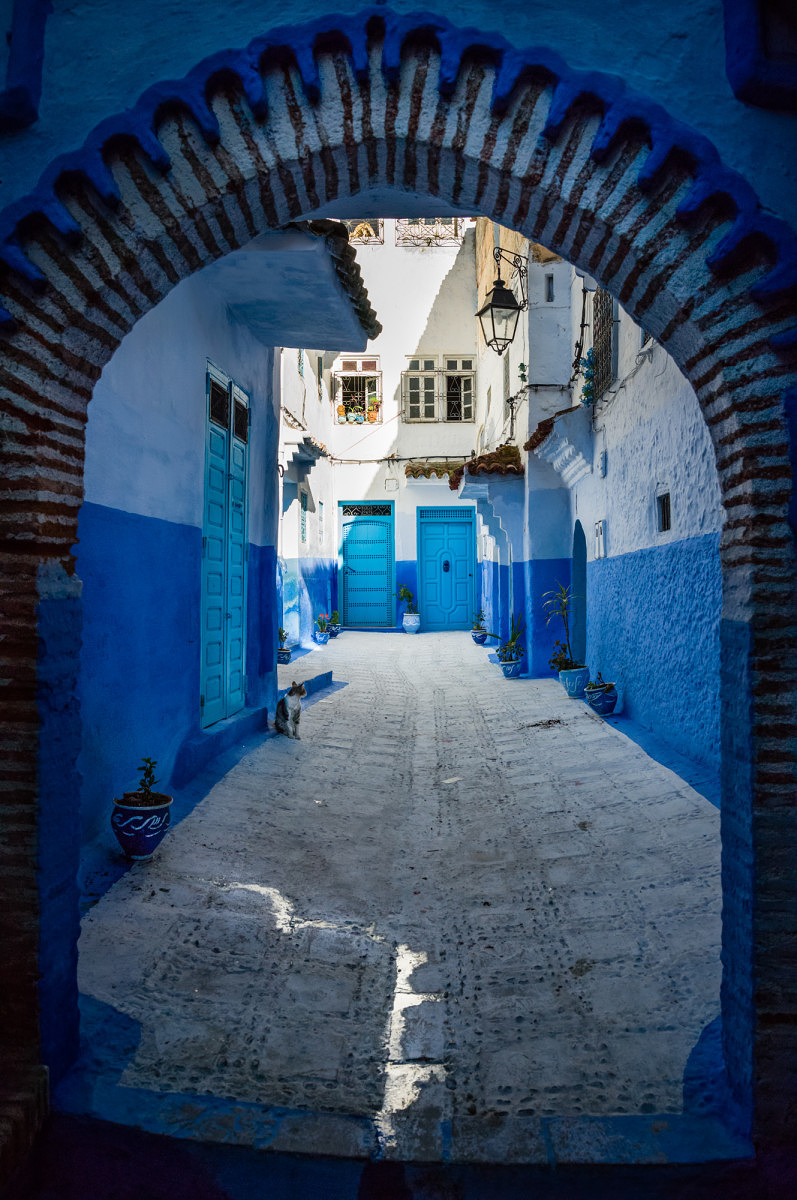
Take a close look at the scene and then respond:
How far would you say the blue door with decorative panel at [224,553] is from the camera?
6363 millimetres

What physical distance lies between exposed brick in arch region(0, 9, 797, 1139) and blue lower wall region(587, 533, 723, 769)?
2885mm

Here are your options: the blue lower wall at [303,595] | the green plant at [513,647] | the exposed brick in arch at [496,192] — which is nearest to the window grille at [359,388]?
the blue lower wall at [303,595]

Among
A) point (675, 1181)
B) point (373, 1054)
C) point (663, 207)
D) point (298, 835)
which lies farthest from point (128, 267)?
point (298, 835)

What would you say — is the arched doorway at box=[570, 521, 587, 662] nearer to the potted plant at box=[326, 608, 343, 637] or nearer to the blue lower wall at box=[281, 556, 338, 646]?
the blue lower wall at box=[281, 556, 338, 646]

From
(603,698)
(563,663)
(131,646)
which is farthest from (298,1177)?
(563,663)

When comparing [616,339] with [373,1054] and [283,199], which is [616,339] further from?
[373,1054]

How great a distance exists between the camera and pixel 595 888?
4.29 m

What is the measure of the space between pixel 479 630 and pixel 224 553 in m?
11.0

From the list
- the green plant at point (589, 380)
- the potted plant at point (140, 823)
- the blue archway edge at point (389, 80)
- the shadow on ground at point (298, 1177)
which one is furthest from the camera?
the green plant at point (589, 380)

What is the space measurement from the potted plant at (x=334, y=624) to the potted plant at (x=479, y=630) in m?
3.23

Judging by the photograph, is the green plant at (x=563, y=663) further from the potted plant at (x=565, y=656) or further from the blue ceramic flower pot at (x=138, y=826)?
the blue ceramic flower pot at (x=138, y=826)

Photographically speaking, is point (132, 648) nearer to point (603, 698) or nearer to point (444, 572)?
point (603, 698)

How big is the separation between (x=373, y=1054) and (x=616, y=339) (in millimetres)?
7266

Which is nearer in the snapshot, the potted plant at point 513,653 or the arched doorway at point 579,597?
the arched doorway at point 579,597
